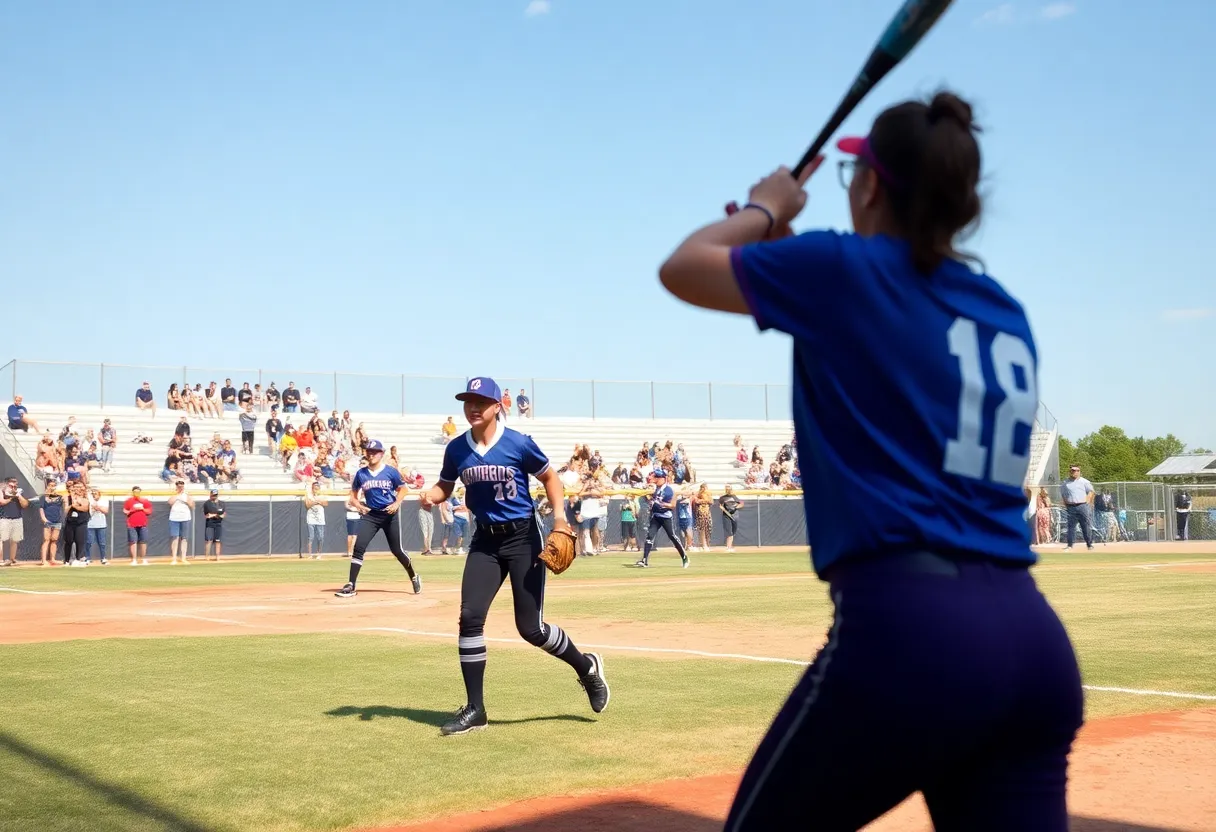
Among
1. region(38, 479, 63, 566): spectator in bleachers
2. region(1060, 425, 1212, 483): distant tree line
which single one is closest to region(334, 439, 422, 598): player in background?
region(38, 479, 63, 566): spectator in bleachers

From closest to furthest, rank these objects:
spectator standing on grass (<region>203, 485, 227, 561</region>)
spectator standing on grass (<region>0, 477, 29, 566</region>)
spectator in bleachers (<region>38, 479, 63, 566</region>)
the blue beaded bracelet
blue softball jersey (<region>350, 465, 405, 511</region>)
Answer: the blue beaded bracelet → blue softball jersey (<region>350, 465, 405, 511</region>) → spectator standing on grass (<region>0, 477, 29, 566</region>) → spectator in bleachers (<region>38, 479, 63, 566</region>) → spectator standing on grass (<region>203, 485, 227, 561</region>)

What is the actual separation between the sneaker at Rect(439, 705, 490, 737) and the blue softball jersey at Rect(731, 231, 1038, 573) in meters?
5.36

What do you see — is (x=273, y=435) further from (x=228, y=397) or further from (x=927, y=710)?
(x=927, y=710)

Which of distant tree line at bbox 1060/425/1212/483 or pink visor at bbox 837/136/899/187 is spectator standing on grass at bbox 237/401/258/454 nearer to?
pink visor at bbox 837/136/899/187

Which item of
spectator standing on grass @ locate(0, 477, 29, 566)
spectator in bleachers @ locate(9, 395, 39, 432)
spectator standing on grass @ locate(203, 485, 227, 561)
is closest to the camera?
spectator standing on grass @ locate(0, 477, 29, 566)

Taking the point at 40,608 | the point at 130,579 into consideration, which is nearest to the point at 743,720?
the point at 40,608

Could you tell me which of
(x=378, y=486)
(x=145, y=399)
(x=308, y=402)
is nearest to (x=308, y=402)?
(x=308, y=402)

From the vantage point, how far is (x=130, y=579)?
23219 millimetres

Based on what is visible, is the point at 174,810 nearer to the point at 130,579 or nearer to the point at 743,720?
the point at 743,720

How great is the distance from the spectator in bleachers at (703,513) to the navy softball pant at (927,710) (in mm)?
32493

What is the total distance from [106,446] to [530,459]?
3076cm

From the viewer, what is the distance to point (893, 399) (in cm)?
238

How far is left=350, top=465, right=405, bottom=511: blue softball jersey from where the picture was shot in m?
19.0

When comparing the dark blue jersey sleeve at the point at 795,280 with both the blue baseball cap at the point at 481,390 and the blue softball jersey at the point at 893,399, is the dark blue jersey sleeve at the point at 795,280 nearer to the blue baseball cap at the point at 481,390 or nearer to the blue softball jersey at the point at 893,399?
the blue softball jersey at the point at 893,399
